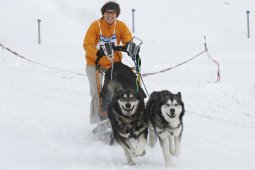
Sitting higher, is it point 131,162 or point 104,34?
point 104,34

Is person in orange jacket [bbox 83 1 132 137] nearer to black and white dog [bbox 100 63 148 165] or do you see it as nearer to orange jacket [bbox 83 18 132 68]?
orange jacket [bbox 83 18 132 68]

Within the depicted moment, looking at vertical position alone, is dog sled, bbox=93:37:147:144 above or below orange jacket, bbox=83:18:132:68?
below

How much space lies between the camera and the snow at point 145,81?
4895mm

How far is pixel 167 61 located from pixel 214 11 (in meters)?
8.56

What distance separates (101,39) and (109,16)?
32cm

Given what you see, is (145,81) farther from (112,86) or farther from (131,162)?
(131,162)

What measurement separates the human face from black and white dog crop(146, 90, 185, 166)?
1.25 meters

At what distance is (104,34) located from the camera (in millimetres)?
5406

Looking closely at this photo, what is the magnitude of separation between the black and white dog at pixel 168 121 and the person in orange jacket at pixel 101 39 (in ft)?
3.46

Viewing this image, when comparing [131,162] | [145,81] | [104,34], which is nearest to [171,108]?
[131,162]

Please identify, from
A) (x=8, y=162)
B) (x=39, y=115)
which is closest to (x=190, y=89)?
(x=39, y=115)

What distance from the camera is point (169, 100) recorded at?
4422 mm

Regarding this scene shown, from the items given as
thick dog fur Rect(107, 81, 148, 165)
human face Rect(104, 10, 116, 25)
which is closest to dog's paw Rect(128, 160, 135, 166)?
thick dog fur Rect(107, 81, 148, 165)

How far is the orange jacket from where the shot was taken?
17.3ft
